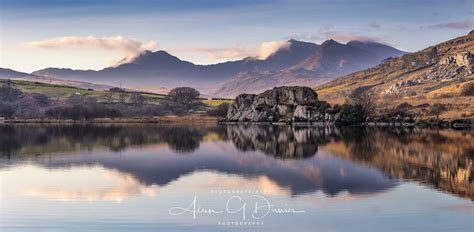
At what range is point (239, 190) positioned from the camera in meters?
37.6

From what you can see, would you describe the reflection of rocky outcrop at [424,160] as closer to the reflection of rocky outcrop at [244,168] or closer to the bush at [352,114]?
the reflection of rocky outcrop at [244,168]

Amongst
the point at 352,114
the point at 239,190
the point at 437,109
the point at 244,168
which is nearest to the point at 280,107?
the point at 352,114

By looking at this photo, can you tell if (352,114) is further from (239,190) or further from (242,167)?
(239,190)

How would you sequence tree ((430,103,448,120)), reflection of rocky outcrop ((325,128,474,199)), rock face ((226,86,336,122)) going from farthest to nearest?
rock face ((226,86,336,122)) < tree ((430,103,448,120)) < reflection of rocky outcrop ((325,128,474,199))

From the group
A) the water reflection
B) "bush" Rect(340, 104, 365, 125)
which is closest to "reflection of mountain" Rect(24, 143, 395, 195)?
the water reflection

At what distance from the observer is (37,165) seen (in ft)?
169

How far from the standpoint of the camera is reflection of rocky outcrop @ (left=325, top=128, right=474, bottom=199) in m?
41.0

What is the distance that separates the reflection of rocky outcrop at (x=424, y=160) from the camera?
4100 centimetres

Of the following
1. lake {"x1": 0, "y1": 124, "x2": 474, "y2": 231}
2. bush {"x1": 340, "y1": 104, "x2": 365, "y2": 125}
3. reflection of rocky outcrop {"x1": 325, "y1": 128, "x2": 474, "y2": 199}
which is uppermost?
bush {"x1": 340, "y1": 104, "x2": 365, "y2": 125}

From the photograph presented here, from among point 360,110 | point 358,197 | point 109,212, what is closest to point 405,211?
point 358,197

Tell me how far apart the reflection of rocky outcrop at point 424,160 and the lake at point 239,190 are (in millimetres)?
100

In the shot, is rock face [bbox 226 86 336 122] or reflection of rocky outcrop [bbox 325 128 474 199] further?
rock face [bbox 226 86 336 122]

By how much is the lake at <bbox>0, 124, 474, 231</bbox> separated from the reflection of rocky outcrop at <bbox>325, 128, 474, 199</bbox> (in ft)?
0.33

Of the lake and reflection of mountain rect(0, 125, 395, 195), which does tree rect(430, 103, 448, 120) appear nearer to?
the lake
